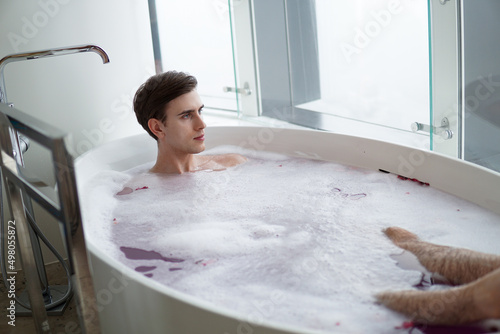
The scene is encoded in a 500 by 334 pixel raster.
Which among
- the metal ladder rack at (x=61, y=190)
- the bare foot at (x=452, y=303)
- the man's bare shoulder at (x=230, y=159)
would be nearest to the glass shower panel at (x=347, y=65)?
the man's bare shoulder at (x=230, y=159)

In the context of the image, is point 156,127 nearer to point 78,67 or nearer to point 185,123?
point 185,123

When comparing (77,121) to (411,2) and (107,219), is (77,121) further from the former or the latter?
(411,2)

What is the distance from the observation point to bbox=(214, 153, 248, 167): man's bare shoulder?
242 cm

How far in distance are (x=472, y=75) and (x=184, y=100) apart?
1.00 m

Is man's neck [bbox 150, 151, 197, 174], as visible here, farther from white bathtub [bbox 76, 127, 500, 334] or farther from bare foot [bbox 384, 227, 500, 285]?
bare foot [bbox 384, 227, 500, 285]

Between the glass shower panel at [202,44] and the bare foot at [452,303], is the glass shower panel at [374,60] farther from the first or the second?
the bare foot at [452,303]

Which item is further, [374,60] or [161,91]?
[374,60]

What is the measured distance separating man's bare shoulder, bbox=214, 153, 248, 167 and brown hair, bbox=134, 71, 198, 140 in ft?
1.08

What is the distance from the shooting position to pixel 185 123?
87.4 inches

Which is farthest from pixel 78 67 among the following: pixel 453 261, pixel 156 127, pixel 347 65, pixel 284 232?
pixel 453 261

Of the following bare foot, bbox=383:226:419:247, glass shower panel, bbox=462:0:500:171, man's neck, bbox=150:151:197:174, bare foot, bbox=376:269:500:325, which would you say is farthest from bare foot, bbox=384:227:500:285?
man's neck, bbox=150:151:197:174

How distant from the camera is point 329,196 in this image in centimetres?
202

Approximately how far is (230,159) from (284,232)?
2.43 ft

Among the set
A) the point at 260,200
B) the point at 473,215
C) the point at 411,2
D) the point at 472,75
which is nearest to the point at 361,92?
the point at 411,2
